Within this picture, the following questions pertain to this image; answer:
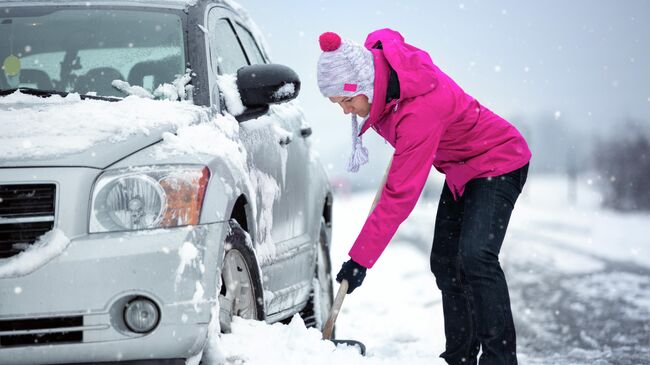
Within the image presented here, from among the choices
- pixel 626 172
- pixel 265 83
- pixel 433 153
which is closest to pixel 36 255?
pixel 265 83

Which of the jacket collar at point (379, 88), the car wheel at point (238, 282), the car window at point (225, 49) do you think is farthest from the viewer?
the car window at point (225, 49)

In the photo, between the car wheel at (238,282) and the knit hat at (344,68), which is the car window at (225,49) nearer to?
the knit hat at (344,68)

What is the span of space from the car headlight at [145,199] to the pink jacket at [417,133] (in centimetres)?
104

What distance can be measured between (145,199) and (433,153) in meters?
1.35

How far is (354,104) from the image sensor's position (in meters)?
4.20

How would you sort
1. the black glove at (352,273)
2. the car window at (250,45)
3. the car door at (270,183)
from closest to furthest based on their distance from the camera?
1. the black glove at (352,273)
2. the car door at (270,183)
3. the car window at (250,45)

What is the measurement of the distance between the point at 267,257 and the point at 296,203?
0.86m

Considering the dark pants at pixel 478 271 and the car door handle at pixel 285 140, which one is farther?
the car door handle at pixel 285 140

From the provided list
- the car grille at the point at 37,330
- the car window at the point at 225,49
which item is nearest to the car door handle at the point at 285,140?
the car window at the point at 225,49

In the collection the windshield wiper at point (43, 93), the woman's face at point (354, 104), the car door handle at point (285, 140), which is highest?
the windshield wiper at point (43, 93)

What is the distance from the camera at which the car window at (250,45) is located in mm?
5628

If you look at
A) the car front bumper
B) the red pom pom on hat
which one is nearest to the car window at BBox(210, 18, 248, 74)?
the red pom pom on hat

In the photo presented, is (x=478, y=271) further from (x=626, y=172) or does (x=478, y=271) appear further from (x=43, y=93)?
(x=626, y=172)

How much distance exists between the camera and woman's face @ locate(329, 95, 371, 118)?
416cm
